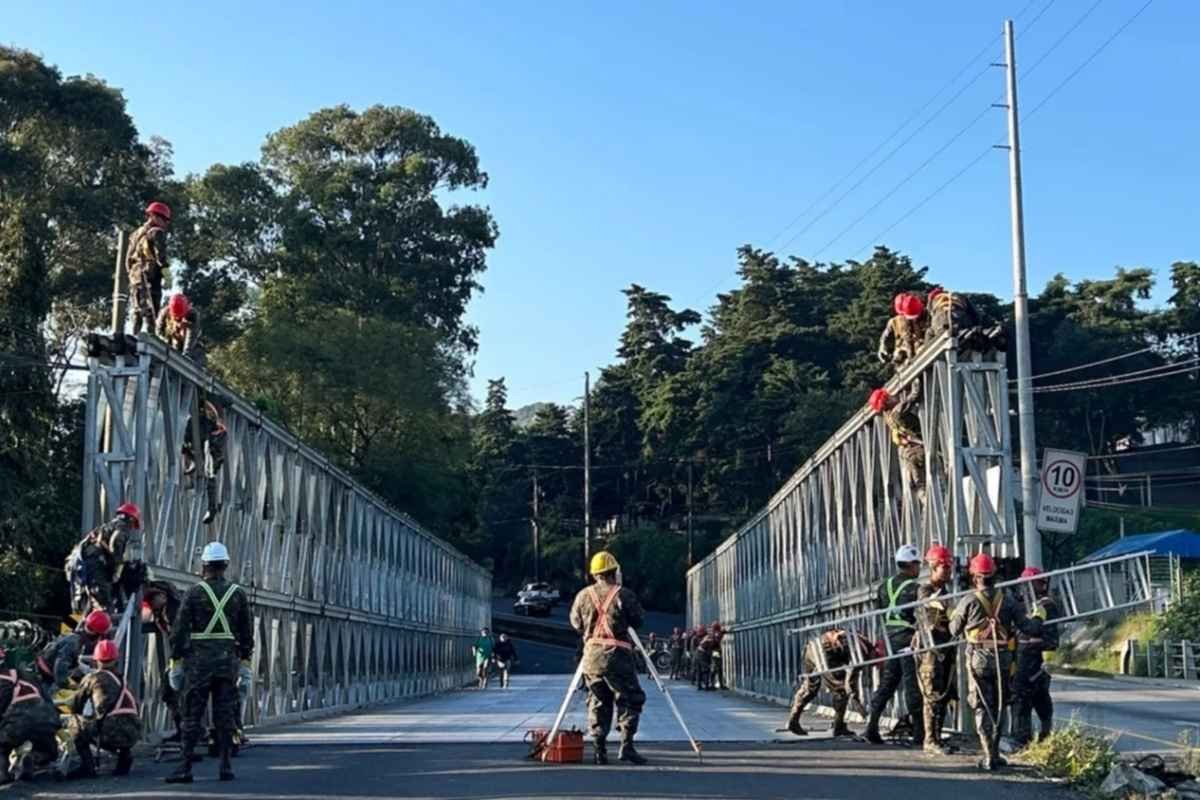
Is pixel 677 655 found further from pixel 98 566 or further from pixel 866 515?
pixel 98 566

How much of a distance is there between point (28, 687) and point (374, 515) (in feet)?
66.3

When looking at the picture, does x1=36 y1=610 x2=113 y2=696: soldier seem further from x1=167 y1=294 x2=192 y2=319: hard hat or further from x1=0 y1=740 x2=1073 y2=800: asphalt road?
x1=167 y1=294 x2=192 y2=319: hard hat

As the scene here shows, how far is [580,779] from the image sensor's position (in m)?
11.3

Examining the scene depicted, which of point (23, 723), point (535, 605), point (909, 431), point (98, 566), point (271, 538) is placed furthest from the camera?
point (535, 605)

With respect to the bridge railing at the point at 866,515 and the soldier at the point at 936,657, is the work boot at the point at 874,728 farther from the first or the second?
the bridge railing at the point at 866,515

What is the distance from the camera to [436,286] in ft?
214

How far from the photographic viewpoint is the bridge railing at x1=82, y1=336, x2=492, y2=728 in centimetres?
1520

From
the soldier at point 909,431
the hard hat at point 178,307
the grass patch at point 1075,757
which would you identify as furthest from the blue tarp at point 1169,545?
the hard hat at point 178,307

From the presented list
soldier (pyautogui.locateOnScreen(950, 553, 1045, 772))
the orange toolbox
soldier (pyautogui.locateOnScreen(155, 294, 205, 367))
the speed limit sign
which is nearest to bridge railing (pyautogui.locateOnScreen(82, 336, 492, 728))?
soldier (pyautogui.locateOnScreen(155, 294, 205, 367))

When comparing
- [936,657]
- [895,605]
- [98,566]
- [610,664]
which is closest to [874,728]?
[895,605]

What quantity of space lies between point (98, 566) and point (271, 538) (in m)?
8.48

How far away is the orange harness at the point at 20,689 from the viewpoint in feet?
38.3

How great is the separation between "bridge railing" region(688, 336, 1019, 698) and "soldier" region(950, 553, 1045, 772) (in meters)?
1.76

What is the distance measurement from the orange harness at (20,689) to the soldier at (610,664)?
4.54 meters
